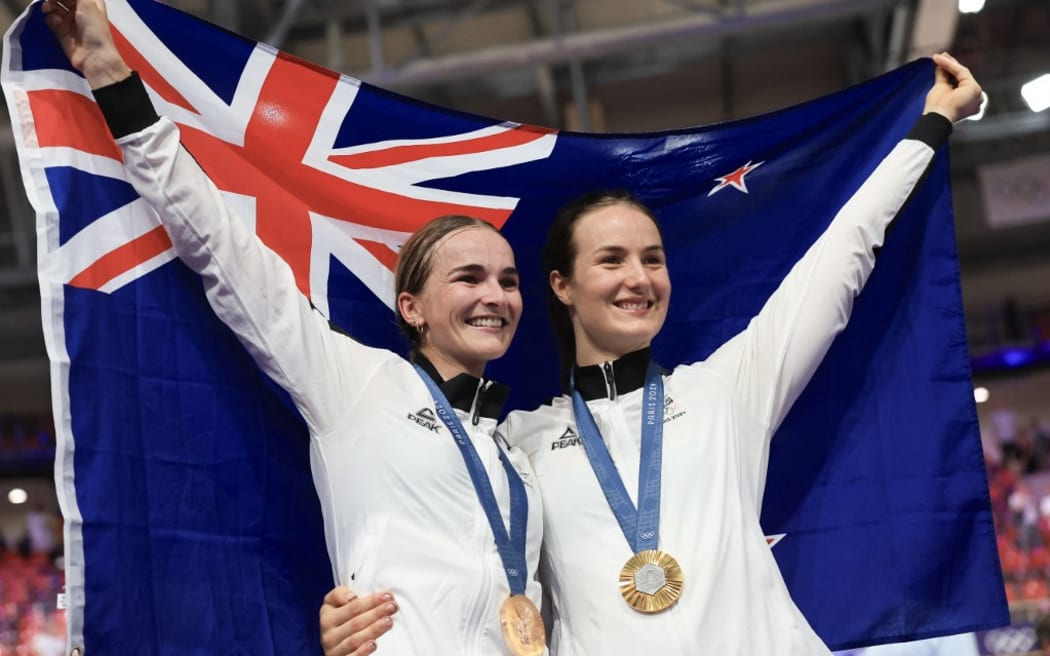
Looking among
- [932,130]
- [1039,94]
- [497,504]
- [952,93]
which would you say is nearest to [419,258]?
[497,504]

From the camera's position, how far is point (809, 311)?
280 centimetres

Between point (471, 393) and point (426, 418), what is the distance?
5.6 inches

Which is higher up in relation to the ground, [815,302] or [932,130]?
[932,130]

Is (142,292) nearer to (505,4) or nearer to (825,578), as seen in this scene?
(825,578)

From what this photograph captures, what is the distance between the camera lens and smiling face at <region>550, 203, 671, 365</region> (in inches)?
108

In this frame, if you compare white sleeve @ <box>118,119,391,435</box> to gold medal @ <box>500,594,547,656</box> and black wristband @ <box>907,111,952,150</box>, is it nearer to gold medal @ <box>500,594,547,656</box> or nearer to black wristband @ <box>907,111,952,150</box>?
gold medal @ <box>500,594,547,656</box>

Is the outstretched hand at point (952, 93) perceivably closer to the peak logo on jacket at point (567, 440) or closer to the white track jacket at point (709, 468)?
the white track jacket at point (709, 468)

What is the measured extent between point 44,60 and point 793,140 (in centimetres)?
203

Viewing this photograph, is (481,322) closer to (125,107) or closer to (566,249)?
(566,249)

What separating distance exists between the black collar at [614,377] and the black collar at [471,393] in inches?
10.0

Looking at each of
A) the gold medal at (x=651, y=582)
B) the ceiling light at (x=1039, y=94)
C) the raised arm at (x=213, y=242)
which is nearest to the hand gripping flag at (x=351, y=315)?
the raised arm at (x=213, y=242)

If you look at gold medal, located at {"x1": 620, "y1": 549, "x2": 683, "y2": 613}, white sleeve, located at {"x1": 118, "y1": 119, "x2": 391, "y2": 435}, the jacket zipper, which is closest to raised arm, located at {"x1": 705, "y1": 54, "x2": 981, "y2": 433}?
the jacket zipper

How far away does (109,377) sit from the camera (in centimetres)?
250

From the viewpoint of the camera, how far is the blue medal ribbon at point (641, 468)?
245cm
